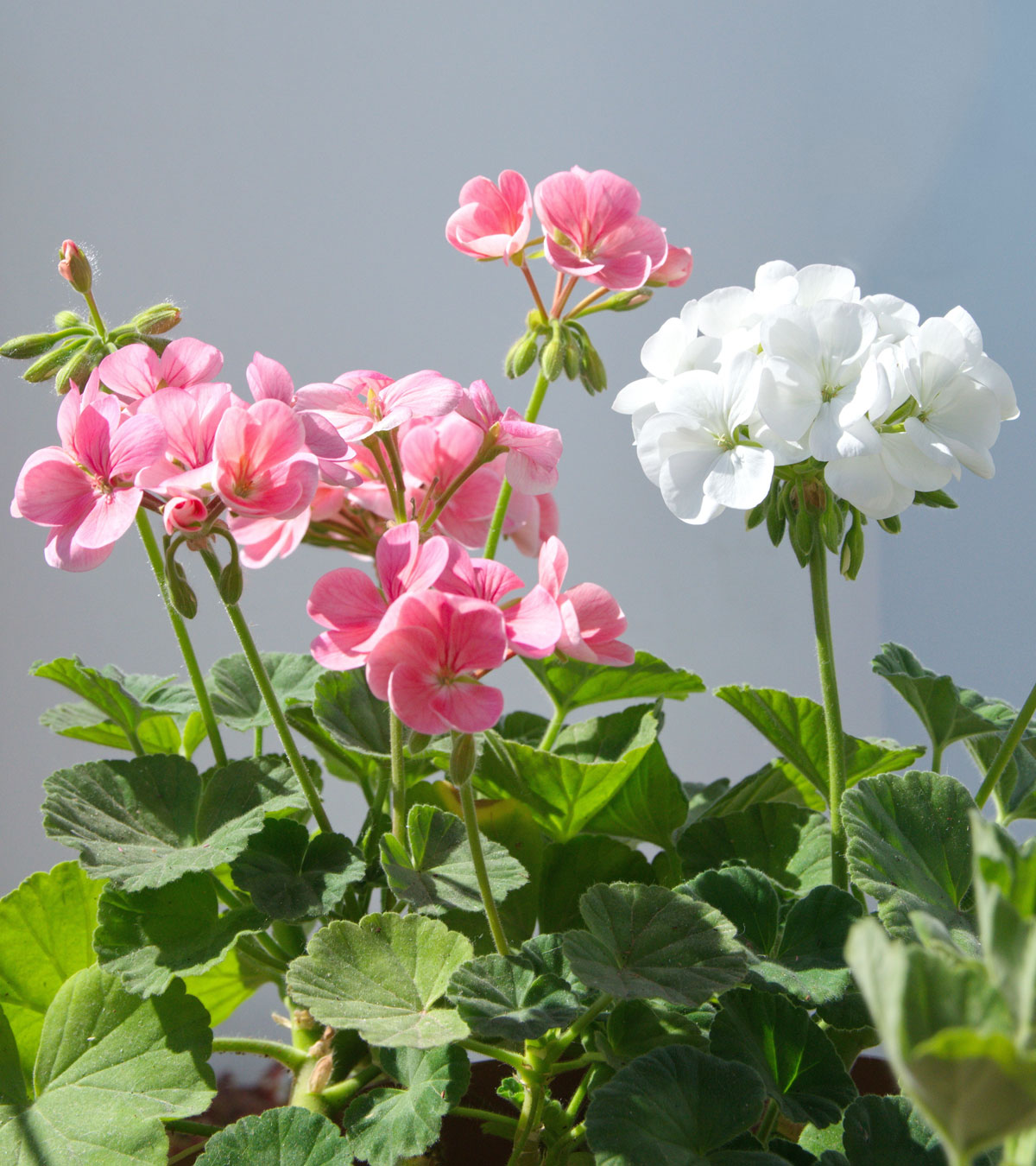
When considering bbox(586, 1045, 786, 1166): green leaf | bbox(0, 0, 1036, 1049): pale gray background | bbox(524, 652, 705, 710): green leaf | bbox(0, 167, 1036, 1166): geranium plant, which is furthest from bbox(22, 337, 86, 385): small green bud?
bbox(0, 0, 1036, 1049): pale gray background

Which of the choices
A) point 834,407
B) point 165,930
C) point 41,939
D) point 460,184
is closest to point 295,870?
point 165,930

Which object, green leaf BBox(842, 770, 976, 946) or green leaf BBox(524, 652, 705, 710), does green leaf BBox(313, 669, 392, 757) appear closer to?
green leaf BBox(524, 652, 705, 710)

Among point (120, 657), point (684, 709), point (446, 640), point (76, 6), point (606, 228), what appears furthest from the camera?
point (684, 709)

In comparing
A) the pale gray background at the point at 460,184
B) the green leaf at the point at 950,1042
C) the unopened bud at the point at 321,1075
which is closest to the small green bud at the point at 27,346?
the unopened bud at the point at 321,1075

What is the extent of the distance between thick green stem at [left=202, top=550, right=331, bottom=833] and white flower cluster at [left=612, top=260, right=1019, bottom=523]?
0.24 metres

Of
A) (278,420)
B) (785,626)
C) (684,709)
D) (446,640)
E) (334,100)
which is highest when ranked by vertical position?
(334,100)

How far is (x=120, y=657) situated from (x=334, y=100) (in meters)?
0.82

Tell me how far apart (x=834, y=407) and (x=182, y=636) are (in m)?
0.41

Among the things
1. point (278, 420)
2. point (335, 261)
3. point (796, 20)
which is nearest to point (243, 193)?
point (335, 261)

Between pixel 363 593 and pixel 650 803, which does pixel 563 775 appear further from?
pixel 363 593

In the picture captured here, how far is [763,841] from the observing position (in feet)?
2.35

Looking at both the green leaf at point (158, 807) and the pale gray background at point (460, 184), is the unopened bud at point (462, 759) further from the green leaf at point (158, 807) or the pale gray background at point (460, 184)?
the pale gray background at point (460, 184)

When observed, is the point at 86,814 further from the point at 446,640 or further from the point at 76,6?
the point at 76,6

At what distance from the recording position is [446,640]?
46cm
